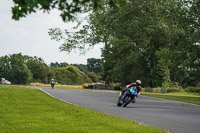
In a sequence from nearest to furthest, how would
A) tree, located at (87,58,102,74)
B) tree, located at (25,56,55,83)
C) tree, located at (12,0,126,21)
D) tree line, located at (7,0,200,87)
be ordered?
tree, located at (12,0,126,21) → tree line, located at (7,0,200,87) → tree, located at (25,56,55,83) → tree, located at (87,58,102,74)

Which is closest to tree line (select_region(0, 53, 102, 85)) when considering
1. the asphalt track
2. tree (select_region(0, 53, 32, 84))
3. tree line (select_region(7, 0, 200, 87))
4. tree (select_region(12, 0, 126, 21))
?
tree (select_region(0, 53, 32, 84))

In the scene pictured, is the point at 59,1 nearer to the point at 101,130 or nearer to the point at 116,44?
the point at 101,130

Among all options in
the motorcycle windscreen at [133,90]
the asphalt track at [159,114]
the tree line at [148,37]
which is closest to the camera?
the asphalt track at [159,114]

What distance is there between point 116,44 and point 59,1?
161ft

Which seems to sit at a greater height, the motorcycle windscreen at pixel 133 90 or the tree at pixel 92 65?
the tree at pixel 92 65

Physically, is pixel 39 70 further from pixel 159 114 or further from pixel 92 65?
pixel 159 114

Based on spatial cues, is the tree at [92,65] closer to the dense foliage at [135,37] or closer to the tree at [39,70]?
the tree at [39,70]

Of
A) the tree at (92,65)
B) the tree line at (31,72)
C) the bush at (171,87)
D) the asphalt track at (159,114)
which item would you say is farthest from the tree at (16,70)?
the asphalt track at (159,114)

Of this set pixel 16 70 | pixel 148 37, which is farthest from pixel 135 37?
pixel 16 70

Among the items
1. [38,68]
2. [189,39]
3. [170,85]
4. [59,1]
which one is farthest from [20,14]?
[38,68]

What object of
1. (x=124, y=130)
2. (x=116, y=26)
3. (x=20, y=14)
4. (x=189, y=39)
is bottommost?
(x=124, y=130)

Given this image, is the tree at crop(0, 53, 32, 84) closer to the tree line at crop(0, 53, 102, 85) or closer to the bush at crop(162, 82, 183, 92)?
the tree line at crop(0, 53, 102, 85)

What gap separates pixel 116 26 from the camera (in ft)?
184

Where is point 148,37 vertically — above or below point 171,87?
above
